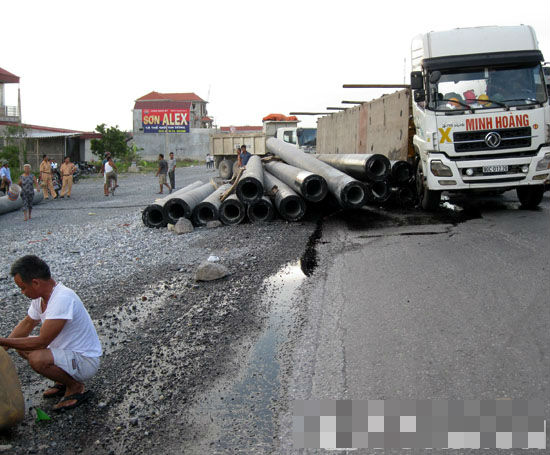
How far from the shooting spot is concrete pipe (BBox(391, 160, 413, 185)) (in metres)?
13.0

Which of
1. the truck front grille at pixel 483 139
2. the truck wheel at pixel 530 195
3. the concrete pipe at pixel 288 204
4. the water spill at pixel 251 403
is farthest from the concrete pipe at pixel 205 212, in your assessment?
the water spill at pixel 251 403

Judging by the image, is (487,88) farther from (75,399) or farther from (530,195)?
(75,399)

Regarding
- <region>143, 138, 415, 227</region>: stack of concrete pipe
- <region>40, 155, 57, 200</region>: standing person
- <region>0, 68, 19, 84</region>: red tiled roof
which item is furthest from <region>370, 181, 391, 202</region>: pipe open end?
<region>0, 68, 19, 84</region>: red tiled roof

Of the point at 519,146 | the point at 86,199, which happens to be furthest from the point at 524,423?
the point at 86,199

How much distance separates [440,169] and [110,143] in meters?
43.7

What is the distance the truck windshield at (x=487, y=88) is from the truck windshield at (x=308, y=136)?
15525 mm

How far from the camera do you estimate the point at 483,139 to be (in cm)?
1071

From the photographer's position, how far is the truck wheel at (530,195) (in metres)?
11.4

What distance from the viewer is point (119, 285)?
7988 mm

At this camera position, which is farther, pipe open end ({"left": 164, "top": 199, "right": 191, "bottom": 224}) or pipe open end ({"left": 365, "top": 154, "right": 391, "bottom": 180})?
pipe open end ({"left": 164, "top": 199, "right": 191, "bottom": 224})

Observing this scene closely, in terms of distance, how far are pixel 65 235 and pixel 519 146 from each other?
9.61m

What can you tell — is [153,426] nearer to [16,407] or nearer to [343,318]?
[16,407]

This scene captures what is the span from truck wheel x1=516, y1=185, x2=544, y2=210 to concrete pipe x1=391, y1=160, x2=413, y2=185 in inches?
92.1

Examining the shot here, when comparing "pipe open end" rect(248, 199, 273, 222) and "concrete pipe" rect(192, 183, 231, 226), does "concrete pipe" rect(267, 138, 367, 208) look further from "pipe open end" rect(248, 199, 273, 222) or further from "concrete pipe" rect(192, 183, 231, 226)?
"concrete pipe" rect(192, 183, 231, 226)
